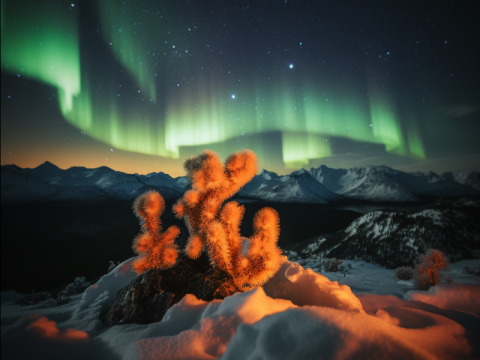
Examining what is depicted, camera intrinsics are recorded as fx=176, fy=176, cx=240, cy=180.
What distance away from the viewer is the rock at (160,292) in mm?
3377

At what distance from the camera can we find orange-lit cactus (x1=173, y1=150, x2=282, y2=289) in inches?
136

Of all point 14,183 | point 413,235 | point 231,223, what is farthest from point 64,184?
point 413,235

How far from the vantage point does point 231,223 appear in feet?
11.7

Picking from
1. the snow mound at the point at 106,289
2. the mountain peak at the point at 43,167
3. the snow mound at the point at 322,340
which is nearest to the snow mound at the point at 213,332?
the snow mound at the point at 322,340

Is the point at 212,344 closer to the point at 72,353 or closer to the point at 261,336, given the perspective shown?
the point at 261,336

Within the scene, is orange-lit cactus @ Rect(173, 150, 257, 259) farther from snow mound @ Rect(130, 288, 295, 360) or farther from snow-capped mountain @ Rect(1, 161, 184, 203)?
snow-capped mountain @ Rect(1, 161, 184, 203)

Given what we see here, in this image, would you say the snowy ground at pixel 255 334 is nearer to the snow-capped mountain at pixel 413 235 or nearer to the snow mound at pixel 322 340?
the snow mound at pixel 322 340

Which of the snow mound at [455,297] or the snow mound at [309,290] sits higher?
the snow mound at [309,290]

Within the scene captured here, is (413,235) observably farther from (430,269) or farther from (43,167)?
(43,167)

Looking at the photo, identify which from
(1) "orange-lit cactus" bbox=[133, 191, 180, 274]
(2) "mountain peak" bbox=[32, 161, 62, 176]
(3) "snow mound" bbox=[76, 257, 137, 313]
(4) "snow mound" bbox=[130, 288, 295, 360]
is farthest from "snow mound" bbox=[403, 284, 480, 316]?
(2) "mountain peak" bbox=[32, 161, 62, 176]

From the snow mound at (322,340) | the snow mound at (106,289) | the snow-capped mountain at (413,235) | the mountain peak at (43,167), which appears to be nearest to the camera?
the snow mound at (322,340)

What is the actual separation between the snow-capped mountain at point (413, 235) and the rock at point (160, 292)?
15.4m

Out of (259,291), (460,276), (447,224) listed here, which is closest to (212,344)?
(259,291)

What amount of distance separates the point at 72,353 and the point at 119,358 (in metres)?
0.49
